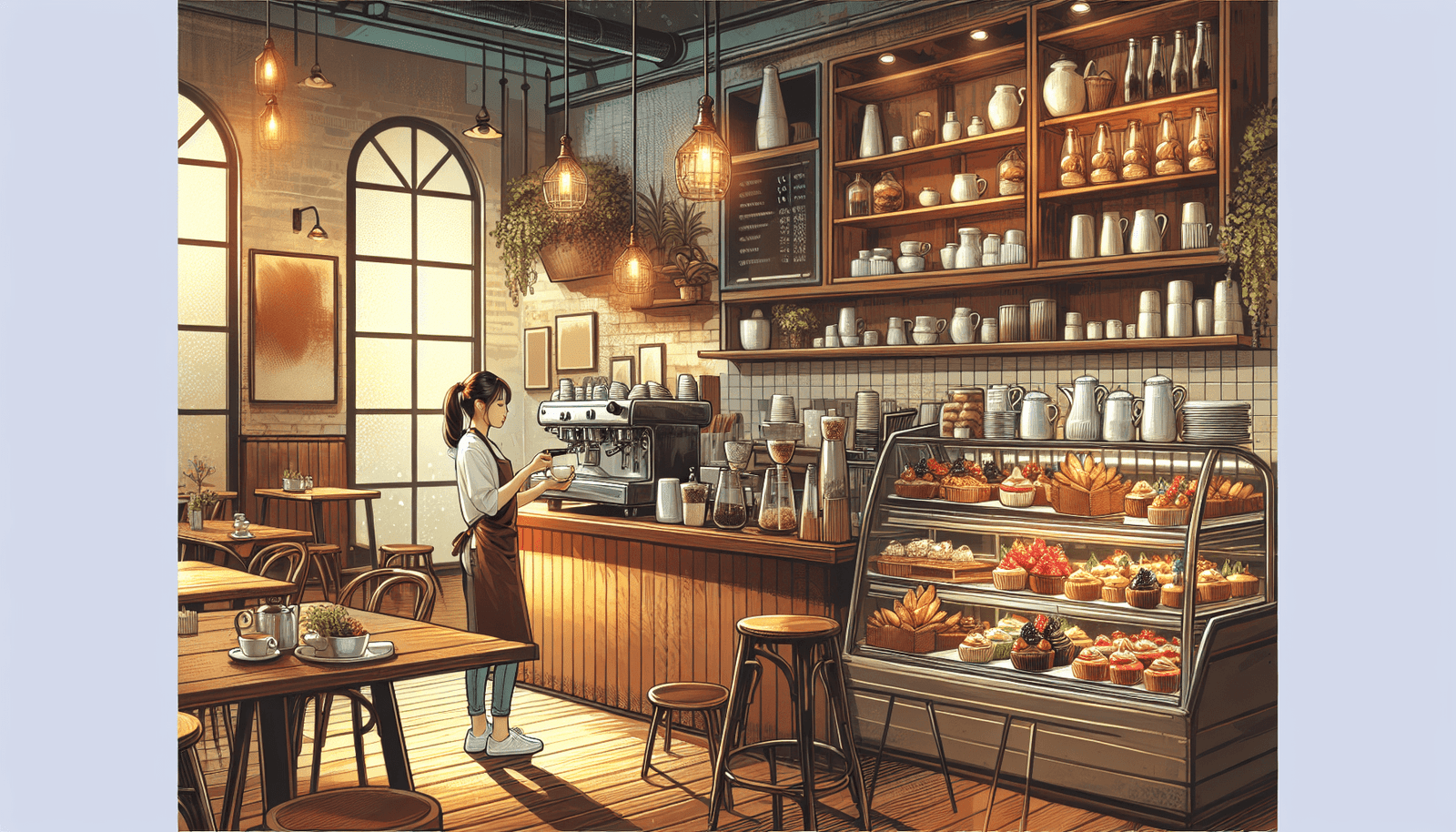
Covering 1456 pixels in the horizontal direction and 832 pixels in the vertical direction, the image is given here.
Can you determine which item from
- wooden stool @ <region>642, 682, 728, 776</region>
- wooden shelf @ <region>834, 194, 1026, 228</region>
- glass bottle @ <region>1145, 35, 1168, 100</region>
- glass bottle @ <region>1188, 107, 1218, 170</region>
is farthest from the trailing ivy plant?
wooden stool @ <region>642, 682, 728, 776</region>

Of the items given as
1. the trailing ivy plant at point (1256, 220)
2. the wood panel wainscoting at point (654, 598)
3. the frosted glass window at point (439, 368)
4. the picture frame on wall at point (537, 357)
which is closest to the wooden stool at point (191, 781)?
the wood panel wainscoting at point (654, 598)

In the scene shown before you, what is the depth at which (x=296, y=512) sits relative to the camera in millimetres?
8727

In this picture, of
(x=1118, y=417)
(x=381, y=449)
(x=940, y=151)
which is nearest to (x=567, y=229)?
(x=381, y=449)

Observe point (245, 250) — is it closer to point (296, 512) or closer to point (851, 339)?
point (296, 512)

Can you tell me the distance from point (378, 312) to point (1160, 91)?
245 inches

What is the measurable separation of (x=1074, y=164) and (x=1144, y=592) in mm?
2536

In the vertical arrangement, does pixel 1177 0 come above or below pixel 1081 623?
above

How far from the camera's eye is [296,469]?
28.6ft

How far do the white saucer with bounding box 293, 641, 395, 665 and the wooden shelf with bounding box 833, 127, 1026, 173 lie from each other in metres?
4.22

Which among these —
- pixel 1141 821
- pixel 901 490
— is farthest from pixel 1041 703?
pixel 901 490

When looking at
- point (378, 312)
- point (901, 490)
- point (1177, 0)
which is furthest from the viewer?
point (378, 312)

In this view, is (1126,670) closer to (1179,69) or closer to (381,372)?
(1179,69)

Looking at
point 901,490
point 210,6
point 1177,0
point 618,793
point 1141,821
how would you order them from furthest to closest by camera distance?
1. point 210,6
2. point 1177,0
3. point 901,490
4. point 618,793
5. point 1141,821

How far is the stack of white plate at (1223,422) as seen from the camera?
14.0ft
